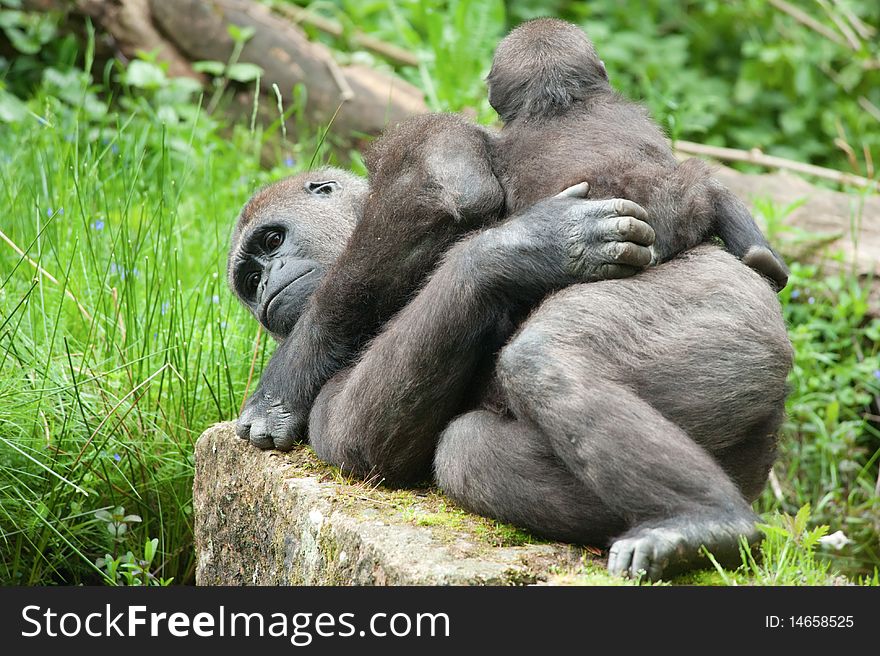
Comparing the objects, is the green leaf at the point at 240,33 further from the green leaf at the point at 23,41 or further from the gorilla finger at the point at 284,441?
the gorilla finger at the point at 284,441

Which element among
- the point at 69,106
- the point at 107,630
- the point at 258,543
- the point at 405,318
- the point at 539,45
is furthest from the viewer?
the point at 69,106

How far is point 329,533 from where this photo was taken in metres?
2.80

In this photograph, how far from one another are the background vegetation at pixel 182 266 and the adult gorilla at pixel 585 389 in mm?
248

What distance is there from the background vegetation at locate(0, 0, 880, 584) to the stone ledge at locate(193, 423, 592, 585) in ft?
0.88

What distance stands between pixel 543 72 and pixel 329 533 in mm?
1354

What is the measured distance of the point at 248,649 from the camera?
2.40 meters

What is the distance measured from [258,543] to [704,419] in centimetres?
147

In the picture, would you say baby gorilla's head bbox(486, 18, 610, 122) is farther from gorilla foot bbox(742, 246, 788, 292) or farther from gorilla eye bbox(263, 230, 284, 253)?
gorilla eye bbox(263, 230, 284, 253)

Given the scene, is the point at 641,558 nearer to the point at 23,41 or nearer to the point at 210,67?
the point at 210,67

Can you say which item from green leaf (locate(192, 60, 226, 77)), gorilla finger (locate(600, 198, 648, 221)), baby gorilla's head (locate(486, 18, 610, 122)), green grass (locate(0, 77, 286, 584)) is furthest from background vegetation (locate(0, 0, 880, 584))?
baby gorilla's head (locate(486, 18, 610, 122))

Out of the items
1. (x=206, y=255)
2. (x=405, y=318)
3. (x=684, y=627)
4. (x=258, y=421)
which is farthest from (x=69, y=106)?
(x=684, y=627)

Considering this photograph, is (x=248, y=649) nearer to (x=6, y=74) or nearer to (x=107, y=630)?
(x=107, y=630)

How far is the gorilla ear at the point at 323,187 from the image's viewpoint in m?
3.70

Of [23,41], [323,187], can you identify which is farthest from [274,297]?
[23,41]
